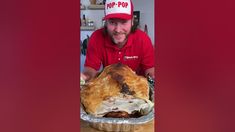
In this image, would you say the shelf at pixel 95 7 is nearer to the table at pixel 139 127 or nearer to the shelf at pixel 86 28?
the shelf at pixel 86 28

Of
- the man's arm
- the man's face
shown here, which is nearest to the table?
the man's arm

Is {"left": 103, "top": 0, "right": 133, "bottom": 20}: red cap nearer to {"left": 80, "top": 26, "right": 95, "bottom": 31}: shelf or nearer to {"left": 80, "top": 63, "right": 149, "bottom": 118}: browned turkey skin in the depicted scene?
{"left": 80, "top": 26, "right": 95, "bottom": 31}: shelf

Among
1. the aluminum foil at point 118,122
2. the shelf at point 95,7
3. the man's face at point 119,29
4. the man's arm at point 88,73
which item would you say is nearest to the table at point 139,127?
the aluminum foil at point 118,122
